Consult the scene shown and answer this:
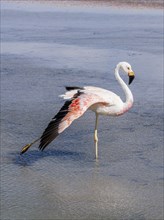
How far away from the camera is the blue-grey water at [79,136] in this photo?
19.6 feet

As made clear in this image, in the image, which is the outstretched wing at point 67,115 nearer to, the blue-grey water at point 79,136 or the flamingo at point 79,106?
the flamingo at point 79,106

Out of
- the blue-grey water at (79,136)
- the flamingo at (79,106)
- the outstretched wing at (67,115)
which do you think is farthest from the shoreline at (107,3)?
the outstretched wing at (67,115)

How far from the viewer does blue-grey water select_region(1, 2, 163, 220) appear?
5.99 meters

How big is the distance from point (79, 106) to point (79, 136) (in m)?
1.59

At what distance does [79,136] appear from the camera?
26.8 ft

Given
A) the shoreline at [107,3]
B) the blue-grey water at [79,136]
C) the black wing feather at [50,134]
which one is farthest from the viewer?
the shoreline at [107,3]

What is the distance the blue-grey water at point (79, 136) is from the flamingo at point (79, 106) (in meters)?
0.35

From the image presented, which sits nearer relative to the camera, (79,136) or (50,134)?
(50,134)

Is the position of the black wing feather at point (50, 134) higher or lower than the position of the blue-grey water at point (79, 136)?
higher

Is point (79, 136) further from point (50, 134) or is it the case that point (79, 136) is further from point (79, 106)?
point (50, 134)

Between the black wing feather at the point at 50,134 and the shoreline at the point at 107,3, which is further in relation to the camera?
the shoreline at the point at 107,3

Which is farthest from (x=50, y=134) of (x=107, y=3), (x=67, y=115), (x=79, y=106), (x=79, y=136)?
(x=107, y=3)

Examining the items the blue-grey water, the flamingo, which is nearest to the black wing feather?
the flamingo

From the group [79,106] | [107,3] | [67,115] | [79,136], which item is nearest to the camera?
[67,115]
